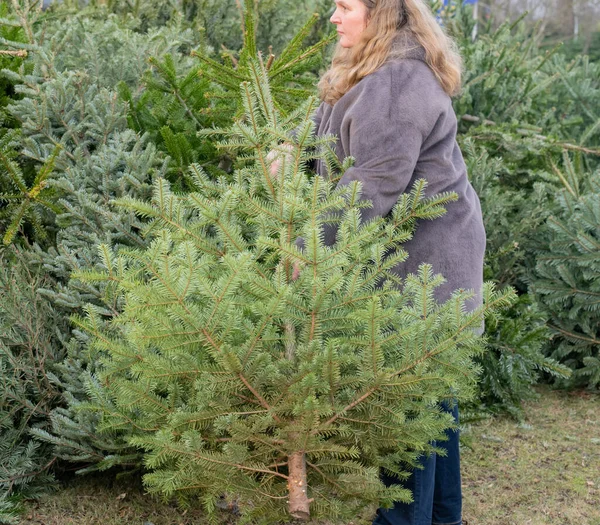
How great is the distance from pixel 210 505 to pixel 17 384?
3.51ft

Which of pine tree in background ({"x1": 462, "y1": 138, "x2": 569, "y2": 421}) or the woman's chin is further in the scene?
pine tree in background ({"x1": 462, "y1": 138, "x2": 569, "y2": 421})

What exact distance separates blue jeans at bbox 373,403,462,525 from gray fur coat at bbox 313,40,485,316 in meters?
0.57

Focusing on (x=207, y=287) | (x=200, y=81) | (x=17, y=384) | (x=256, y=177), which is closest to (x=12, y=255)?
(x=17, y=384)

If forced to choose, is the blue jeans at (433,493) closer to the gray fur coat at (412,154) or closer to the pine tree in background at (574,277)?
the gray fur coat at (412,154)

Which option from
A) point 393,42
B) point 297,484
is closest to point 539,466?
point 297,484

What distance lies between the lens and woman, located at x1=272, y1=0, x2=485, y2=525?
95.8 inches

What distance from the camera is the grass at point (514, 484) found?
10.1 ft

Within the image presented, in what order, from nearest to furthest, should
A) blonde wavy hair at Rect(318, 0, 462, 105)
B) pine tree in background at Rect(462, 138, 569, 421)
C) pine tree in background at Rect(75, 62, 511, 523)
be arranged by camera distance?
pine tree in background at Rect(75, 62, 511, 523), blonde wavy hair at Rect(318, 0, 462, 105), pine tree in background at Rect(462, 138, 569, 421)

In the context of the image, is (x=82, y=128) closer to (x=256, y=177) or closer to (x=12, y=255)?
(x=12, y=255)

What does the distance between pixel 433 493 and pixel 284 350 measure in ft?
3.73

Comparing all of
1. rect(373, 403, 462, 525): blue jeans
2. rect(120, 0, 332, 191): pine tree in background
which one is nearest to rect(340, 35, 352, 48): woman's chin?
rect(120, 0, 332, 191): pine tree in background

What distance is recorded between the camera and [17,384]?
9.60 ft

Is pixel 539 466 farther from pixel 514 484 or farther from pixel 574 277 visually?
pixel 574 277

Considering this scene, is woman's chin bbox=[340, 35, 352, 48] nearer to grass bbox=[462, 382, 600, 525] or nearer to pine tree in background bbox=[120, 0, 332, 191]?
pine tree in background bbox=[120, 0, 332, 191]
